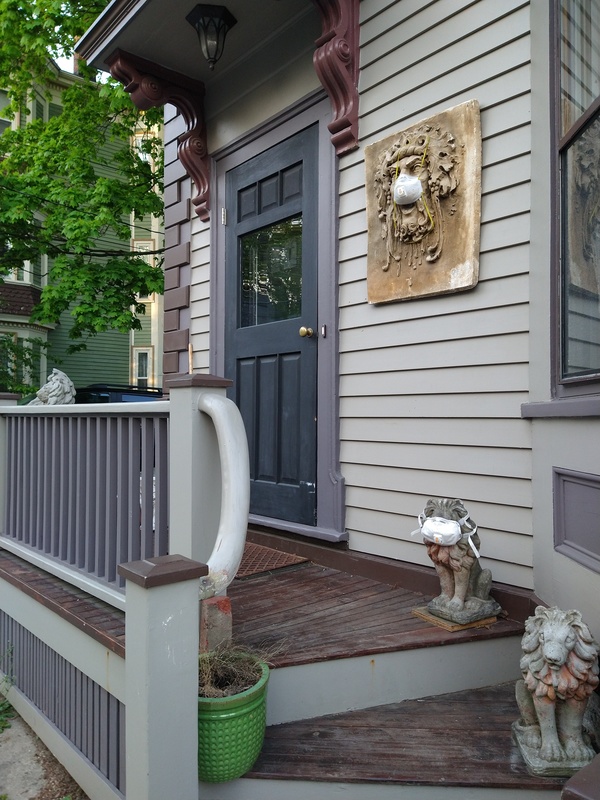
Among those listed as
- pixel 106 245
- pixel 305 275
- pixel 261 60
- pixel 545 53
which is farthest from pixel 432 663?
pixel 106 245

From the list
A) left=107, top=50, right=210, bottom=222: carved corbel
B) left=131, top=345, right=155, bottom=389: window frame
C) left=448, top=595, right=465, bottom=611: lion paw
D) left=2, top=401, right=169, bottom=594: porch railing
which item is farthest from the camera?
left=131, top=345, right=155, bottom=389: window frame

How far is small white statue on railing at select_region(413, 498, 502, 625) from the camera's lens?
2.24m

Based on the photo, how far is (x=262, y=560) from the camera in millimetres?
3312

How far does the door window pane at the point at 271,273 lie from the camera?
3639 mm

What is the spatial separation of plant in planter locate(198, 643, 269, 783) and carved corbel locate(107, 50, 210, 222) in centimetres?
328

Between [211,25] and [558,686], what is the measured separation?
3.63 metres

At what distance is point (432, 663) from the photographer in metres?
2.20

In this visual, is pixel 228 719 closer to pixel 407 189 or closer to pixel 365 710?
pixel 365 710

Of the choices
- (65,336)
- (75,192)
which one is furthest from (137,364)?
(75,192)

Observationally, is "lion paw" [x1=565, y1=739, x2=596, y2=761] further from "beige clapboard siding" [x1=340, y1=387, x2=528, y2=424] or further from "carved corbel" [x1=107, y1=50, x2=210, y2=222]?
"carved corbel" [x1=107, y1=50, x2=210, y2=222]

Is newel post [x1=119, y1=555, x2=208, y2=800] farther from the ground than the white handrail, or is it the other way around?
the white handrail

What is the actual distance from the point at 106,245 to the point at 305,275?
13075 mm

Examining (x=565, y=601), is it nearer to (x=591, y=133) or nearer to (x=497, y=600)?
(x=497, y=600)

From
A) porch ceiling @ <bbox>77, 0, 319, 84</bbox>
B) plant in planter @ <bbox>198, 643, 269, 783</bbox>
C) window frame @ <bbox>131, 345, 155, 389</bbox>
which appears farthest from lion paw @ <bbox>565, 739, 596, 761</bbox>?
window frame @ <bbox>131, 345, 155, 389</bbox>
